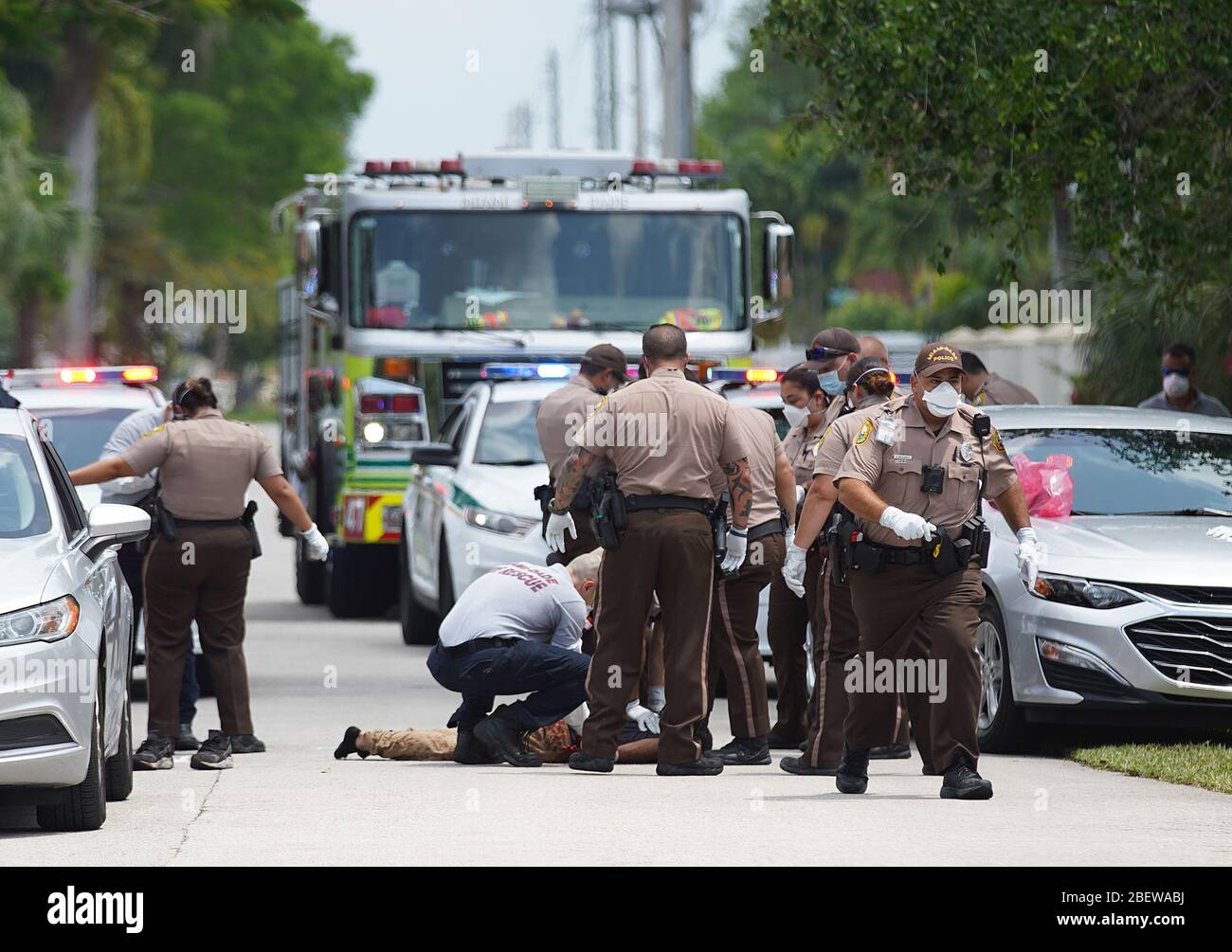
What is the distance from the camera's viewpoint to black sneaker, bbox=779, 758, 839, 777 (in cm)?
1043

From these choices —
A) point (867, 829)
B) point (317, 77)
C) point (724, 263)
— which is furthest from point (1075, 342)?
point (317, 77)

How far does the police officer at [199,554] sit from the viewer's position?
432 inches

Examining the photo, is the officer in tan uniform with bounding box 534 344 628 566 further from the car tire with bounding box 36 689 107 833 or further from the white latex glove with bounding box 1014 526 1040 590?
Answer: the car tire with bounding box 36 689 107 833

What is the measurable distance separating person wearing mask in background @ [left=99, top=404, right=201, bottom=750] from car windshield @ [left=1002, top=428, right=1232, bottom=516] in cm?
418

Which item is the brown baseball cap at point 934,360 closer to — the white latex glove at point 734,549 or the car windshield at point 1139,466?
the white latex glove at point 734,549

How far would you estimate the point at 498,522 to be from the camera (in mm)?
15172

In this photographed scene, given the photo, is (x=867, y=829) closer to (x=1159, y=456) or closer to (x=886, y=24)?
(x=1159, y=456)

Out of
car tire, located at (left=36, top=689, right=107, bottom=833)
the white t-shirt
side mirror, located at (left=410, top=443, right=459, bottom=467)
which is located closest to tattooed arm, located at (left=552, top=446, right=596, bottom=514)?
the white t-shirt

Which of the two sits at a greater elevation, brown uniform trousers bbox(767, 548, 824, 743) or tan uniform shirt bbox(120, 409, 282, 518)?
tan uniform shirt bbox(120, 409, 282, 518)

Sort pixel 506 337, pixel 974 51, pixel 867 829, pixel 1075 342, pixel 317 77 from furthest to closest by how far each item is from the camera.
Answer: pixel 317 77
pixel 1075 342
pixel 506 337
pixel 974 51
pixel 867 829

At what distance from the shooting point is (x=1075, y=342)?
20.5 meters

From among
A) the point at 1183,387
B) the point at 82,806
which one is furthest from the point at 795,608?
the point at 1183,387

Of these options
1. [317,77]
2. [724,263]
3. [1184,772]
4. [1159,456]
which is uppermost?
[317,77]

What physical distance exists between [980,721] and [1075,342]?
9627mm
